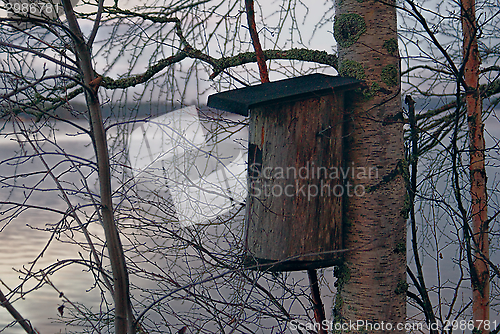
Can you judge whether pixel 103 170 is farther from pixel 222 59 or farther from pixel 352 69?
pixel 222 59

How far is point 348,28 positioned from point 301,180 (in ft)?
3.33

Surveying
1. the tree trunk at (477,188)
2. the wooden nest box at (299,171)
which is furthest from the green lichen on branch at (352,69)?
the tree trunk at (477,188)

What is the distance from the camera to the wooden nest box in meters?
2.30

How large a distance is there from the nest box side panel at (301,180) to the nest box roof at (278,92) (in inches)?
2.8

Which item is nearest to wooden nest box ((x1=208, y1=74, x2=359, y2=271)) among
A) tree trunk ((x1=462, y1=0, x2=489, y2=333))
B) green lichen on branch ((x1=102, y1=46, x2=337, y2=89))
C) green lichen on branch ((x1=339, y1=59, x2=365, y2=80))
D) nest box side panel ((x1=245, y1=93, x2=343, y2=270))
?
nest box side panel ((x1=245, y1=93, x2=343, y2=270))

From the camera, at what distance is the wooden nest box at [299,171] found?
7.55 feet

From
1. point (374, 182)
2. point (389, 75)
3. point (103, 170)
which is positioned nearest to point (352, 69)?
point (389, 75)

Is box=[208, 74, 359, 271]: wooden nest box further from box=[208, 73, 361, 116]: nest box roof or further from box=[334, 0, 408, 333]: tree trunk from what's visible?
box=[334, 0, 408, 333]: tree trunk

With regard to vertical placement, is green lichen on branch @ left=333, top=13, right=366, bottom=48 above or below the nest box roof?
above

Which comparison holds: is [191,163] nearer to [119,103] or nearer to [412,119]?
[119,103]

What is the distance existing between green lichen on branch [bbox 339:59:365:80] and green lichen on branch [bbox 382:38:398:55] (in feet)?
0.63

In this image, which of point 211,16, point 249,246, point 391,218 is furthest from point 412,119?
point 211,16

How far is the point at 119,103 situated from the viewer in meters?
2.97

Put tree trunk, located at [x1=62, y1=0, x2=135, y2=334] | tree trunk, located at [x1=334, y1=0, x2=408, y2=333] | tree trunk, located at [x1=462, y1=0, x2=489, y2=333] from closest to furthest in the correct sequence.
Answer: tree trunk, located at [x1=62, y1=0, x2=135, y2=334] < tree trunk, located at [x1=334, y1=0, x2=408, y2=333] < tree trunk, located at [x1=462, y1=0, x2=489, y2=333]
